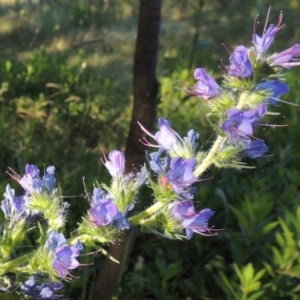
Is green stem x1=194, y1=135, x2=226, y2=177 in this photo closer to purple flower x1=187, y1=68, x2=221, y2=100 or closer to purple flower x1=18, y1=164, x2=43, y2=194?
purple flower x1=187, y1=68, x2=221, y2=100

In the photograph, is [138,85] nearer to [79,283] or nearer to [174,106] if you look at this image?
[79,283]

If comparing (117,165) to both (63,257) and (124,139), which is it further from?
(124,139)

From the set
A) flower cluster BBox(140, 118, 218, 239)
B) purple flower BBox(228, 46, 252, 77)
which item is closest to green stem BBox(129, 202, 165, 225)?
flower cluster BBox(140, 118, 218, 239)

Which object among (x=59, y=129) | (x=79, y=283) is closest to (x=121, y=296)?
(x=79, y=283)

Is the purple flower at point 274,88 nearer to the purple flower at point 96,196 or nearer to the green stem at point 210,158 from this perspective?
the green stem at point 210,158

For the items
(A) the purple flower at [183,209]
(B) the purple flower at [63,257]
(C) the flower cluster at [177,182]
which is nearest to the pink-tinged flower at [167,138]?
(C) the flower cluster at [177,182]

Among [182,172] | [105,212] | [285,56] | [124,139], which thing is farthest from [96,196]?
[124,139]
